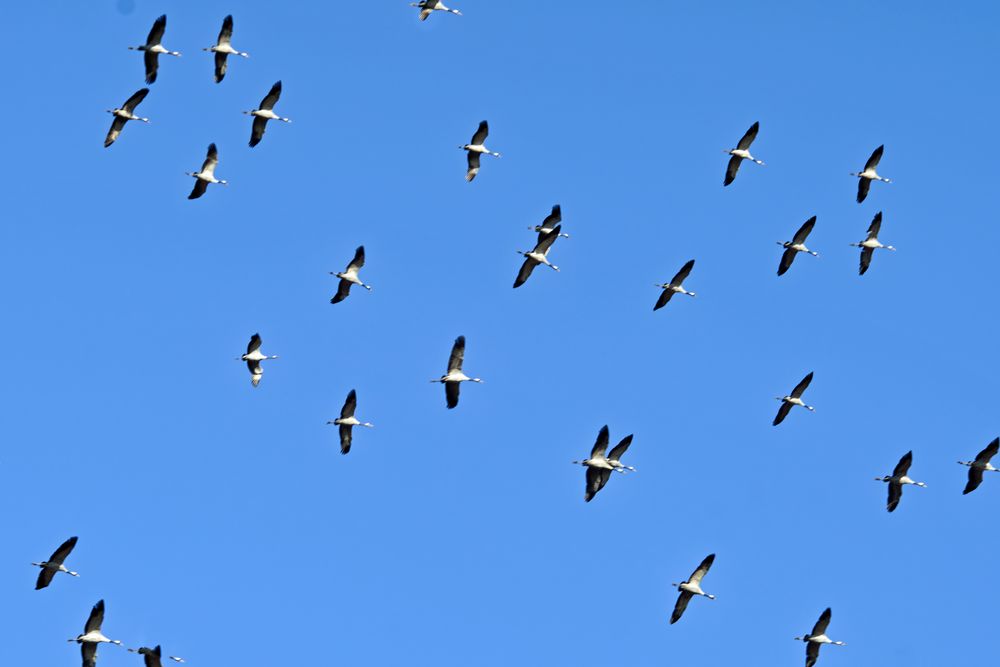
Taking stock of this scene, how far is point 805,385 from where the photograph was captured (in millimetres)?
78625

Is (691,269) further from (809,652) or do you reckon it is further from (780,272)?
(809,652)

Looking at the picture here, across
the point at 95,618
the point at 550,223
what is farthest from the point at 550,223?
the point at 95,618

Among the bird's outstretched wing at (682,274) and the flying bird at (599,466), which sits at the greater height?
the bird's outstretched wing at (682,274)

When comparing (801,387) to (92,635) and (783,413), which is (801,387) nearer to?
(783,413)

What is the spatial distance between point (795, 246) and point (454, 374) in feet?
43.8

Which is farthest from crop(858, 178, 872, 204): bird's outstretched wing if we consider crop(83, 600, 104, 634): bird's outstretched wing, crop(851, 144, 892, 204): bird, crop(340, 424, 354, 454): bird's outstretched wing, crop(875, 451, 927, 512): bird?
crop(83, 600, 104, 634): bird's outstretched wing

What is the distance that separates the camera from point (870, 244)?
8075 cm

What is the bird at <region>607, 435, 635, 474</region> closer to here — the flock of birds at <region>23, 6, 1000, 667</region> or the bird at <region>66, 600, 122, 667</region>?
the flock of birds at <region>23, 6, 1000, 667</region>

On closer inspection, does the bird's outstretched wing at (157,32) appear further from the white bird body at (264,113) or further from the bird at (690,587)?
the bird at (690,587)

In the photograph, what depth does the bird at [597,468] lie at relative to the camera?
2761 inches

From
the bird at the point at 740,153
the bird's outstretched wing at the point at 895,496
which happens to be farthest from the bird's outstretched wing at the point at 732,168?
the bird's outstretched wing at the point at 895,496

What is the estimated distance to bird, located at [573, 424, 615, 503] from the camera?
230ft

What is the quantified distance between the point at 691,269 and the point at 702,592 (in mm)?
10911

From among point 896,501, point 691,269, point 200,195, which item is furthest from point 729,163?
point 200,195
